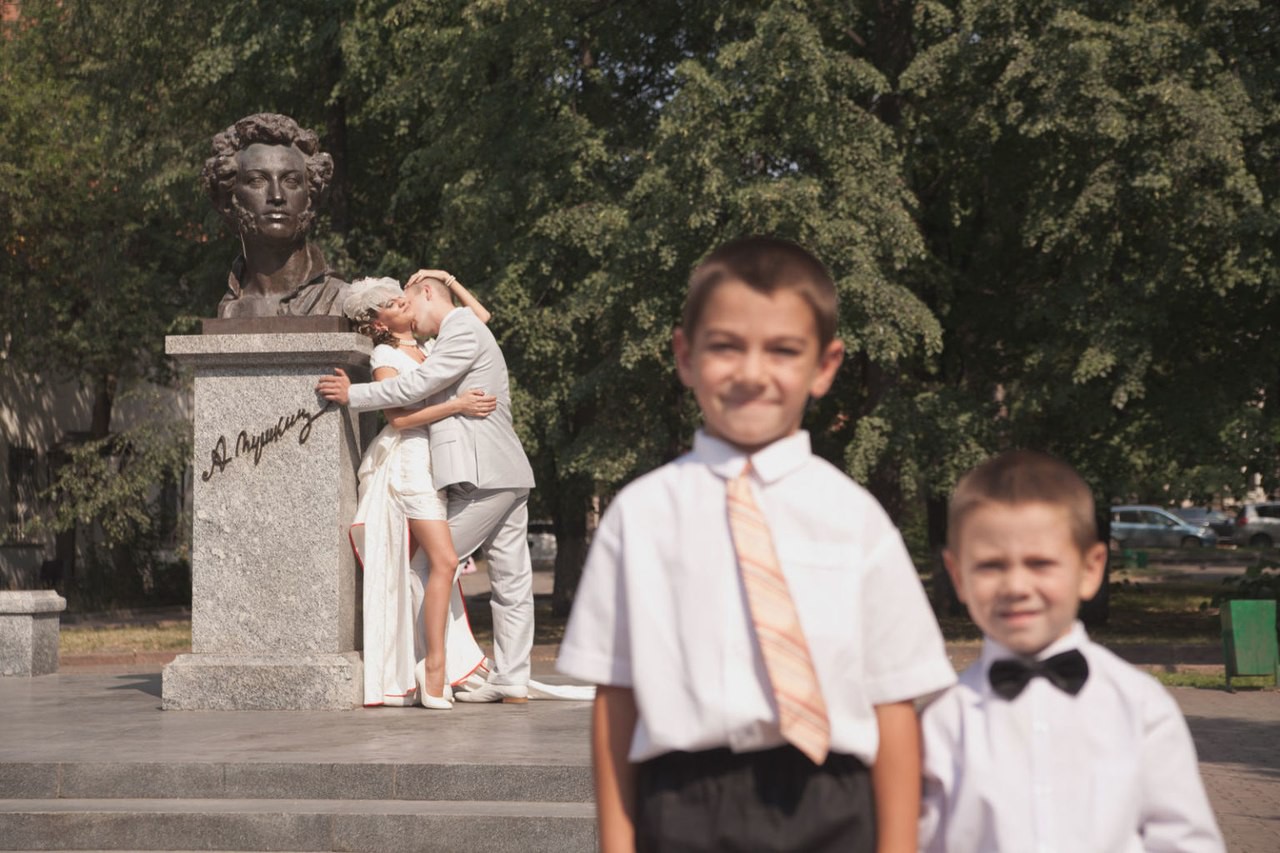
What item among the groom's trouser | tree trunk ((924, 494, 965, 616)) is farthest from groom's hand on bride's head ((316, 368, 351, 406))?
tree trunk ((924, 494, 965, 616))

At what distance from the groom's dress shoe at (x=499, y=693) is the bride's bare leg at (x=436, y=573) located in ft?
1.71

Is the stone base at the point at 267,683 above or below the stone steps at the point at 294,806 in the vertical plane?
above

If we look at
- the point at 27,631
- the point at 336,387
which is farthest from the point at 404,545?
the point at 27,631

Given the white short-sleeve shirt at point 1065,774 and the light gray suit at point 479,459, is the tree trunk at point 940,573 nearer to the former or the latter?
the light gray suit at point 479,459

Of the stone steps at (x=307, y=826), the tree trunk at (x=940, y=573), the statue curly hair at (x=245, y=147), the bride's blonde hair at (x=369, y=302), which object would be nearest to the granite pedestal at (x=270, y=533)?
the bride's blonde hair at (x=369, y=302)

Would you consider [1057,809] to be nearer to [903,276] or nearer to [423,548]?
[423,548]

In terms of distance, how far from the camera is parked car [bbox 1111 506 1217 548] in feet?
225

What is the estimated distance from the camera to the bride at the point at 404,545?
29.4 feet

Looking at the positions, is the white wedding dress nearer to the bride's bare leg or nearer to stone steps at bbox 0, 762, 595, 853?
the bride's bare leg

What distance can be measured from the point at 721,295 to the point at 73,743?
5880 millimetres

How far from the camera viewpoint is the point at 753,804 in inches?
104

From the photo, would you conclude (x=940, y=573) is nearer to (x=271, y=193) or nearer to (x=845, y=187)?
(x=845, y=187)

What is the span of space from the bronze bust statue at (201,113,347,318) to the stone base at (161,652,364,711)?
1.88 metres

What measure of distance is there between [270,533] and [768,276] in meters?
6.86
